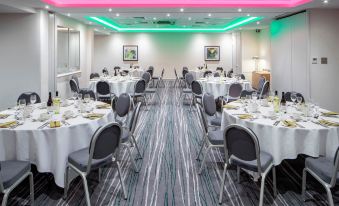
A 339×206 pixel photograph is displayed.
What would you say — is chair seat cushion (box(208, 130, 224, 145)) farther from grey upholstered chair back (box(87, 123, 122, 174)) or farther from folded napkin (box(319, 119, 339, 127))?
grey upholstered chair back (box(87, 123, 122, 174))

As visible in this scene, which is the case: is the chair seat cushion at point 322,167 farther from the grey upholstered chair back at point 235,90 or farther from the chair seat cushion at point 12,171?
the grey upholstered chair back at point 235,90

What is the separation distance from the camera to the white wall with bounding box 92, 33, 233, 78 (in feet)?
57.2

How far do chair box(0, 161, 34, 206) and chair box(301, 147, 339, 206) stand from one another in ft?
9.14

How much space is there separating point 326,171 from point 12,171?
9.52ft

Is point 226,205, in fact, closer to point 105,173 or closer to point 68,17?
point 105,173

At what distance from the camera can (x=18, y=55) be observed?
794 cm

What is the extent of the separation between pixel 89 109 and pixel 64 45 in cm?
681

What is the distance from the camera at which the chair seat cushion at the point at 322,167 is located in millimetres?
2700

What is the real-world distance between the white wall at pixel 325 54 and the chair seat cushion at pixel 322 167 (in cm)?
561

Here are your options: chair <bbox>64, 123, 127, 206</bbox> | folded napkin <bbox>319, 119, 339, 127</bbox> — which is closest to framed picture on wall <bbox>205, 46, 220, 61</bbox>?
folded napkin <bbox>319, 119, 339, 127</bbox>

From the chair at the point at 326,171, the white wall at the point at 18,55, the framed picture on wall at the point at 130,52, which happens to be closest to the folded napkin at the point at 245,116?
the chair at the point at 326,171

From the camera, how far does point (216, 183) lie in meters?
3.72

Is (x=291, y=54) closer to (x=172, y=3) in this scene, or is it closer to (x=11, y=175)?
(x=172, y=3)

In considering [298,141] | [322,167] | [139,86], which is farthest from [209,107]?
[139,86]
